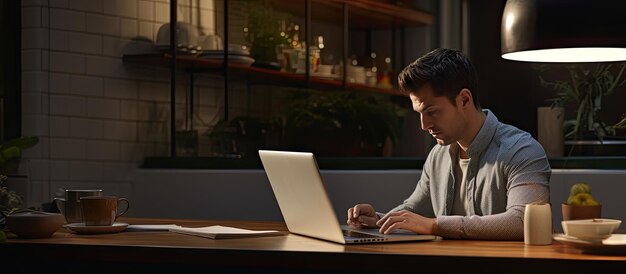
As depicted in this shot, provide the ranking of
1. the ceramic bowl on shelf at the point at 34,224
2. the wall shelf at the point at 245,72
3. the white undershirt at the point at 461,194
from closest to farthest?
the ceramic bowl on shelf at the point at 34,224 < the white undershirt at the point at 461,194 < the wall shelf at the point at 245,72

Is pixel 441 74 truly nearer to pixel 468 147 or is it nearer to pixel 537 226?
pixel 468 147

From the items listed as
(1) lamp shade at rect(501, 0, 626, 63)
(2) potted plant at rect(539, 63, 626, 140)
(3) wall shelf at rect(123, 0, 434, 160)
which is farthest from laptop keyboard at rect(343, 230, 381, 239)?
(3) wall shelf at rect(123, 0, 434, 160)

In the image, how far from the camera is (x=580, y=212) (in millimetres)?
2582

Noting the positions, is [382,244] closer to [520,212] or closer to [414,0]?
[520,212]

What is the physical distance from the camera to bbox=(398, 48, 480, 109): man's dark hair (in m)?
3.16

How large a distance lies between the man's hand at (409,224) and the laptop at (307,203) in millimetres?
22

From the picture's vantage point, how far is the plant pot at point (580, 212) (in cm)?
258

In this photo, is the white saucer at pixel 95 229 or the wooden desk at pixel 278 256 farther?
the white saucer at pixel 95 229

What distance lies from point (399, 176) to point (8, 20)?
2.12 m

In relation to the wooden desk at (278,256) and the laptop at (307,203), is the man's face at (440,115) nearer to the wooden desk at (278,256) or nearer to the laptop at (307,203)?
the laptop at (307,203)

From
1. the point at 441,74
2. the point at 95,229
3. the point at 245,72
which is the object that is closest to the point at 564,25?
the point at 441,74

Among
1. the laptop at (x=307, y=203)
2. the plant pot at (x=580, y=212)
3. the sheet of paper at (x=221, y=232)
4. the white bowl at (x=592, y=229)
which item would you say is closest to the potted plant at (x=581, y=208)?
the plant pot at (x=580, y=212)

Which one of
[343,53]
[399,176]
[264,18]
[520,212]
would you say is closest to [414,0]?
[343,53]

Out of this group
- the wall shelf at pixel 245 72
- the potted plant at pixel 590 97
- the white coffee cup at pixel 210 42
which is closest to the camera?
the potted plant at pixel 590 97
